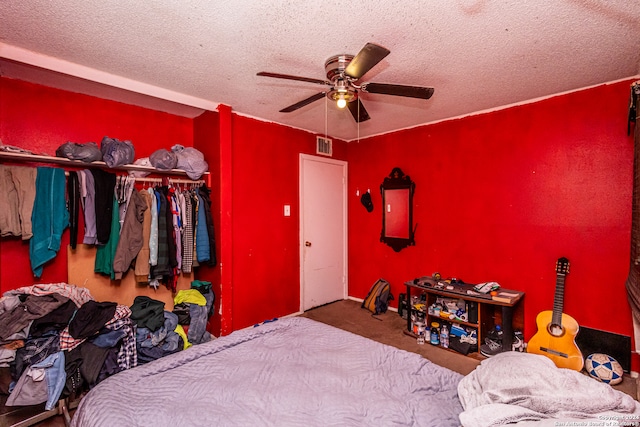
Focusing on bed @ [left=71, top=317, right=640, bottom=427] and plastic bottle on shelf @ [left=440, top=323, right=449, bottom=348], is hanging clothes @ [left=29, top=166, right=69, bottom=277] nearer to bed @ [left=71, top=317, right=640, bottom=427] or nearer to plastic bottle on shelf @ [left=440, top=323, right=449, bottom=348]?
bed @ [left=71, top=317, right=640, bottom=427]

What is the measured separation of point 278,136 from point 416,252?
227 centimetres

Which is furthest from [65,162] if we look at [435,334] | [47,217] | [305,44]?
[435,334]

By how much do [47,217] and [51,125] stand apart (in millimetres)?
796

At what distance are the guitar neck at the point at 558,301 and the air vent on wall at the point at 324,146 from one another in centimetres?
296

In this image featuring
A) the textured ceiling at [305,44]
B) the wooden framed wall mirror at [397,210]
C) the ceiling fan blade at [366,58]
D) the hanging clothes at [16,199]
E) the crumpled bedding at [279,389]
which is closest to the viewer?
the crumpled bedding at [279,389]

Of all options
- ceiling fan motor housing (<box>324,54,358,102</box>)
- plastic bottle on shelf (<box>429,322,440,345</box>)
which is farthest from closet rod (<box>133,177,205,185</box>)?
plastic bottle on shelf (<box>429,322,440,345</box>)

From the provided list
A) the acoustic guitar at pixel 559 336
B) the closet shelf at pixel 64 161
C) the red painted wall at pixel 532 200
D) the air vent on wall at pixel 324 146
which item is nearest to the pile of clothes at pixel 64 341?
the closet shelf at pixel 64 161

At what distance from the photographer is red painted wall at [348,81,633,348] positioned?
2.51 meters

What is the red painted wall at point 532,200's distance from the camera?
8.25 ft

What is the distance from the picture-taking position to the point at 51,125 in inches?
97.3

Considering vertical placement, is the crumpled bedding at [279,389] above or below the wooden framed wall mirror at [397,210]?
below

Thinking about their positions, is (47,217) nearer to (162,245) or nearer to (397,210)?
(162,245)

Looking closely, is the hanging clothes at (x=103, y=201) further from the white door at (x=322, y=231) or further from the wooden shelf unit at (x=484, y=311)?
the wooden shelf unit at (x=484, y=311)

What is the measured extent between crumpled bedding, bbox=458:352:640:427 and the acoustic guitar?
1605 millimetres
